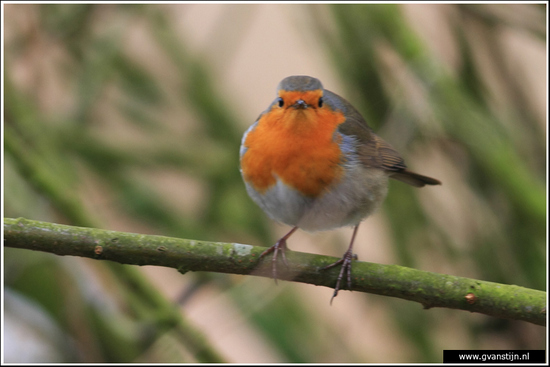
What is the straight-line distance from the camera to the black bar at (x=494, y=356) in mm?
Result: 3053

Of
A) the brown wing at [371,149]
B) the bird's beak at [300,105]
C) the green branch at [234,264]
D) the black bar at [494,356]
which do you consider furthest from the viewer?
the black bar at [494,356]

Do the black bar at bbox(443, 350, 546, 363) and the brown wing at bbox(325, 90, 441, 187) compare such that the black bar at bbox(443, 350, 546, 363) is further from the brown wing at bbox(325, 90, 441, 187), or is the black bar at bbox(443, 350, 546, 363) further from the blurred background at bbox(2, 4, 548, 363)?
the brown wing at bbox(325, 90, 441, 187)

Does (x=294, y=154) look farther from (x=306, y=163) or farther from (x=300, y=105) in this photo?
(x=300, y=105)

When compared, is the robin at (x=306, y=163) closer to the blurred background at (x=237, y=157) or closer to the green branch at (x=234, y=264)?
the green branch at (x=234, y=264)

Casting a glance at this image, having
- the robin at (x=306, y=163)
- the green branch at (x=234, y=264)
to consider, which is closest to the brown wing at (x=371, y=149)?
the robin at (x=306, y=163)

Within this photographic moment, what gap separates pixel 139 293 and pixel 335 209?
1098mm

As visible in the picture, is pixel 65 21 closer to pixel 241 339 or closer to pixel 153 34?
pixel 153 34

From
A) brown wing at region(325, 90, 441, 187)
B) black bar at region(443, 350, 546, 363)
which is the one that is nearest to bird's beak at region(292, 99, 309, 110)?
brown wing at region(325, 90, 441, 187)

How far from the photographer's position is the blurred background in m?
3.14

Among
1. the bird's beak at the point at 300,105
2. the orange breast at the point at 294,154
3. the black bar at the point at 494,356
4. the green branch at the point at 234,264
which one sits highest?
the bird's beak at the point at 300,105

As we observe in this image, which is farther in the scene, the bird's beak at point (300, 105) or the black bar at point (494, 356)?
the black bar at point (494, 356)

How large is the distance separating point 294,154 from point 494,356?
1.80 metres

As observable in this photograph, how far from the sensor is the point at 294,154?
7.88 ft

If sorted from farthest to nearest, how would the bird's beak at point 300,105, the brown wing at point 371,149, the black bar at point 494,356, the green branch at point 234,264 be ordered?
the black bar at point 494,356
the brown wing at point 371,149
the bird's beak at point 300,105
the green branch at point 234,264
